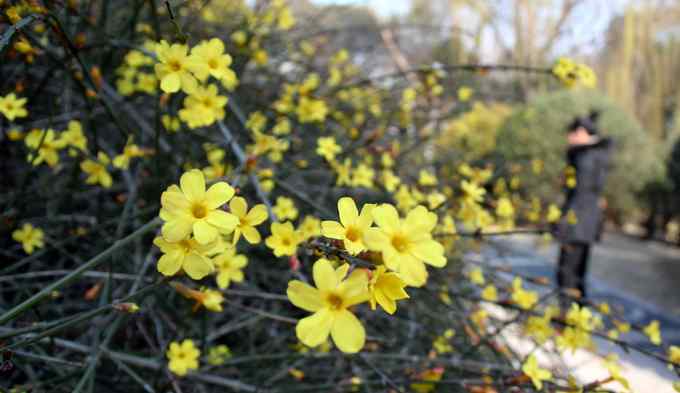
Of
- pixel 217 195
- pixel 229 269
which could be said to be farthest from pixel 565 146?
pixel 217 195

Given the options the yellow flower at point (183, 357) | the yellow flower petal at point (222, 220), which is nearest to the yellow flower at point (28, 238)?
the yellow flower at point (183, 357)

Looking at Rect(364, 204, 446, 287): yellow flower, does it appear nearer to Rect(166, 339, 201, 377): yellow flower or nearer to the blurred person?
Rect(166, 339, 201, 377): yellow flower

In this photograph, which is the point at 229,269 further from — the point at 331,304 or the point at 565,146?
the point at 565,146

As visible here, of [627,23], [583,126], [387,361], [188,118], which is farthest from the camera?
[627,23]

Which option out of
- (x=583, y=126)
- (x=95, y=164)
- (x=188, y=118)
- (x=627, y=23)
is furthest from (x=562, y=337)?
(x=627, y=23)

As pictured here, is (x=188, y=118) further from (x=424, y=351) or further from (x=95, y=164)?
(x=424, y=351)
